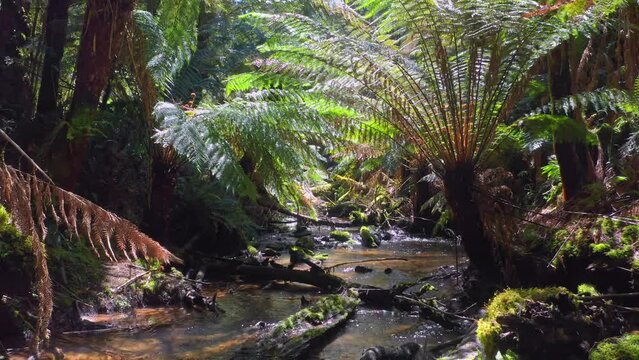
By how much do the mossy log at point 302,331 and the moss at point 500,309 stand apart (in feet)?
3.91

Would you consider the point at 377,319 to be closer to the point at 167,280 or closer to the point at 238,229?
the point at 167,280

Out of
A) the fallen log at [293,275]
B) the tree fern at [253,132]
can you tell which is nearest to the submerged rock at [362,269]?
the fallen log at [293,275]

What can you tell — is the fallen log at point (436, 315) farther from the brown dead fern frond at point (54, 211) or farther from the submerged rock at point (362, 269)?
the brown dead fern frond at point (54, 211)

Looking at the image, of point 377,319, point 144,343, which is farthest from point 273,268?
point 144,343

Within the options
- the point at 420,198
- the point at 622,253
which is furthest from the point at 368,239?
the point at 622,253

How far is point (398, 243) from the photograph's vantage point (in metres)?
8.70

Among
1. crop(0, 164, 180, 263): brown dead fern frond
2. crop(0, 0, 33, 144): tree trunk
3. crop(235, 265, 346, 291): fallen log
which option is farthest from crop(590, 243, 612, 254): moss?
crop(0, 0, 33, 144): tree trunk

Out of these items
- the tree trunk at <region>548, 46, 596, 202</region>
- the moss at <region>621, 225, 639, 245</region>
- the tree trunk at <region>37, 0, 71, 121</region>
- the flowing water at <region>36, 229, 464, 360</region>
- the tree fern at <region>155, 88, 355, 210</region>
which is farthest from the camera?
the tree trunk at <region>37, 0, 71, 121</region>

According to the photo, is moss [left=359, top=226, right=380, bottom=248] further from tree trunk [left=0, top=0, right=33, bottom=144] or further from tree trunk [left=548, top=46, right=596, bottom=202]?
tree trunk [left=0, top=0, right=33, bottom=144]

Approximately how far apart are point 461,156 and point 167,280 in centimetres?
273

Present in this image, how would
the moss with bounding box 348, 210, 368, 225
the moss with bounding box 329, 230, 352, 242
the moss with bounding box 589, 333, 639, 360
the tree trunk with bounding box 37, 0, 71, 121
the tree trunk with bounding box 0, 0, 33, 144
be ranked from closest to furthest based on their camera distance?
the moss with bounding box 589, 333, 639, 360 < the tree trunk with bounding box 37, 0, 71, 121 < the tree trunk with bounding box 0, 0, 33, 144 < the moss with bounding box 329, 230, 352, 242 < the moss with bounding box 348, 210, 368, 225

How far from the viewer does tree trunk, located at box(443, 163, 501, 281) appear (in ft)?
12.3

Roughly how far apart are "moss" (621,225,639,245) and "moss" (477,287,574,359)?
0.79 m

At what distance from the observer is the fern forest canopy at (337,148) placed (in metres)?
3.12
